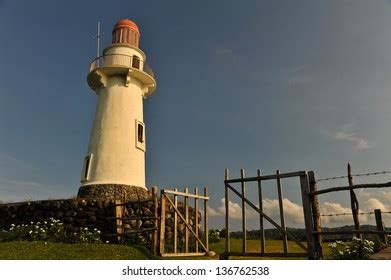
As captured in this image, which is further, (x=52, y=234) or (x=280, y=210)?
(x=52, y=234)

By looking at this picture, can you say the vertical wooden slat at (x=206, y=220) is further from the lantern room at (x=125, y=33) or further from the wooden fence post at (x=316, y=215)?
the lantern room at (x=125, y=33)

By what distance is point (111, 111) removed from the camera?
15.9 meters

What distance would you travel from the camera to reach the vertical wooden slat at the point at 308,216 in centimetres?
742

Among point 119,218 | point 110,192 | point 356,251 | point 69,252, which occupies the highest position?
point 110,192

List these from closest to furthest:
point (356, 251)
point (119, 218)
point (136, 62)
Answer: point (356, 251)
point (119, 218)
point (136, 62)

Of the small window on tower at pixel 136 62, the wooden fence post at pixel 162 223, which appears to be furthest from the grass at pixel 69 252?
the small window on tower at pixel 136 62

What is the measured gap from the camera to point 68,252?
28.3 ft

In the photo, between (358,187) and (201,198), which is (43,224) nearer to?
(201,198)

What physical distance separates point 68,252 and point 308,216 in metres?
5.36

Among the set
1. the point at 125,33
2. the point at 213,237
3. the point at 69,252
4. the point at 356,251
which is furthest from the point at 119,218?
the point at 125,33

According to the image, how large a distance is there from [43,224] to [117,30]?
9.40 meters

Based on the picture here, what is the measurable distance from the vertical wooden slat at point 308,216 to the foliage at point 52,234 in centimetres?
684

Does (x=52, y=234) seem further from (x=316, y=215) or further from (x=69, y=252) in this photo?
(x=316, y=215)

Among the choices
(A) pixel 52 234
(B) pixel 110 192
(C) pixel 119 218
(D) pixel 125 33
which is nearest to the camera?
(A) pixel 52 234
